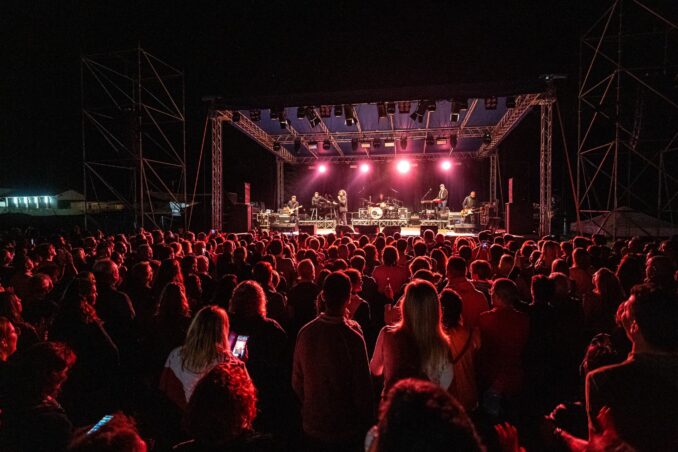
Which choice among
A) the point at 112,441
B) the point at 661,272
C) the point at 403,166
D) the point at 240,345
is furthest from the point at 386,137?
the point at 112,441

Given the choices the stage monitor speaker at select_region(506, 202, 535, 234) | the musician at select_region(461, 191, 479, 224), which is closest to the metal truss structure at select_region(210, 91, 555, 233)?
the stage monitor speaker at select_region(506, 202, 535, 234)

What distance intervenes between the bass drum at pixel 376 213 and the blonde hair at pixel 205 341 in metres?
18.5

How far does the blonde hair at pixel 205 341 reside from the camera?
2.27 metres

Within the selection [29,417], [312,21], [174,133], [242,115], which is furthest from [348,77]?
[174,133]

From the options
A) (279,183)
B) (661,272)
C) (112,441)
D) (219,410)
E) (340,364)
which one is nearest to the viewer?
(112,441)

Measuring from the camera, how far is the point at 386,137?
1920cm

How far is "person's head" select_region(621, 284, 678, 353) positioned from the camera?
1.78 metres

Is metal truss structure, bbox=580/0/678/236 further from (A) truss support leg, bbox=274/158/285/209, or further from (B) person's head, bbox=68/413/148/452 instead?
(A) truss support leg, bbox=274/158/285/209

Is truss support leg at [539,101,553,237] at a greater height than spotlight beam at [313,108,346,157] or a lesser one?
lesser

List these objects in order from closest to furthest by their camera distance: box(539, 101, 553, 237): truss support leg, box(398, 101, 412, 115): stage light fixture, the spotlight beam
A: box(539, 101, 553, 237): truss support leg
box(398, 101, 412, 115): stage light fixture
the spotlight beam

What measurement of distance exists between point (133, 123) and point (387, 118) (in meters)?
9.55

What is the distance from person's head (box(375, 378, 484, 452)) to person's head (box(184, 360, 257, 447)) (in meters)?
0.72

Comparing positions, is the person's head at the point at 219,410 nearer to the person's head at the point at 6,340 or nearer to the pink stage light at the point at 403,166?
the person's head at the point at 6,340

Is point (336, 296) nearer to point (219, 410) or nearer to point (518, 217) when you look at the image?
point (219, 410)
